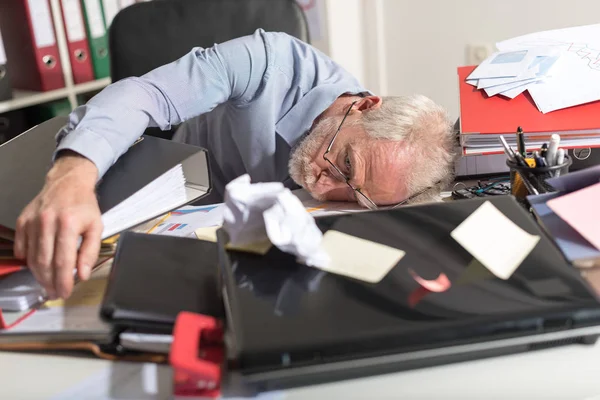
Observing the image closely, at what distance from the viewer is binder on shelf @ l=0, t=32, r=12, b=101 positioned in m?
1.87

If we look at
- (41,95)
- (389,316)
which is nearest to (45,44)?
(41,95)

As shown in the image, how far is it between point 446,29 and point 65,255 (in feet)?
6.95

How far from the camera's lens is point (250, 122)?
4.84 feet

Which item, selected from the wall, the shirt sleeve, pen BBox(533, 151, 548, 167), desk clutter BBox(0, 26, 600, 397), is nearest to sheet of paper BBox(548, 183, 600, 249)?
desk clutter BBox(0, 26, 600, 397)

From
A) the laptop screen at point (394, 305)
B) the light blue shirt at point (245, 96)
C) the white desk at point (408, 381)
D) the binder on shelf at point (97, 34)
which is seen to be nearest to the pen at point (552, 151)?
the laptop screen at point (394, 305)

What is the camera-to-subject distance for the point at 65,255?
0.74 metres

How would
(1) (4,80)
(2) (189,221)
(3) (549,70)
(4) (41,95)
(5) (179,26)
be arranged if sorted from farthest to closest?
1. (4) (41,95)
2. (1) (4,80)
3. (5) (179,26)
4. (3) (549,70)
5. (2) (189,221)

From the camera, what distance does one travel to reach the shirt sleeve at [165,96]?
97 cm

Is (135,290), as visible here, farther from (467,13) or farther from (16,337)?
(467,13)

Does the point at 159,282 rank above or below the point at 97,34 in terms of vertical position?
below

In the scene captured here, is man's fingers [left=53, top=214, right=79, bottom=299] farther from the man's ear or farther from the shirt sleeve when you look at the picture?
the man's ear

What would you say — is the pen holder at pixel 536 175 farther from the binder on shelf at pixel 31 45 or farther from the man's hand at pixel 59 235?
the binder on shelf at pixel 31 45

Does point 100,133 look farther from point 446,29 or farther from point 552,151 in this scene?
point 446,29

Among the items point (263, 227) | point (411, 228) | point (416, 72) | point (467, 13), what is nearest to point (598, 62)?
point (411, 228)
